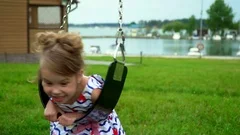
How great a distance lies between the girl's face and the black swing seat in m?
0.17

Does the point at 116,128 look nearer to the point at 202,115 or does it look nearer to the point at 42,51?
the point at 42,51

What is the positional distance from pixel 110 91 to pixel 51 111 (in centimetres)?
48

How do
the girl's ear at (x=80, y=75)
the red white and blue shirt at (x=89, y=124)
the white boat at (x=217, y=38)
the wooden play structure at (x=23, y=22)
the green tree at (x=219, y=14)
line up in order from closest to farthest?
the girl's ear at (x=80, y=75), the red white and blue shirt at (x=89, y=124), the wooden play structure at (x=23, y=22), the green tree at (x=219, y=14), the white boat at (x=217, y=38)

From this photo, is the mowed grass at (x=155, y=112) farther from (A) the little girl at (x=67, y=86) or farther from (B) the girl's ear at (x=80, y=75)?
(B) the girl's ear at (x=80, y=75)

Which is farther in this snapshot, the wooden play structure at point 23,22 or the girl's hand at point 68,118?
the wooden play structure at point 23,22

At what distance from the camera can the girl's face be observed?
243 cm

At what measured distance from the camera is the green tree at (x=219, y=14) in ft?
297

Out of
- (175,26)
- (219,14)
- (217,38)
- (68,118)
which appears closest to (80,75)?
(68,118)

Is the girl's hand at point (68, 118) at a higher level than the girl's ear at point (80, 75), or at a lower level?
lower

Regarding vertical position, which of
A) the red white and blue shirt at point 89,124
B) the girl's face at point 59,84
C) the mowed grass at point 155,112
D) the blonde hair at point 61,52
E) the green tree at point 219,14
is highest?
the green tree at point 219,14

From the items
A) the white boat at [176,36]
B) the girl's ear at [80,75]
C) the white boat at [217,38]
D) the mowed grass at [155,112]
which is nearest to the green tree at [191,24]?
the white boat at [217,38]

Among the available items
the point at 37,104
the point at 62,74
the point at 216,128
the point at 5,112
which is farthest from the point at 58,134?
the point at 37,104

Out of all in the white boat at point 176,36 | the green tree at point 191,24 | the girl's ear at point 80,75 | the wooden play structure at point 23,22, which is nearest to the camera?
the girl's ear at point 80,75

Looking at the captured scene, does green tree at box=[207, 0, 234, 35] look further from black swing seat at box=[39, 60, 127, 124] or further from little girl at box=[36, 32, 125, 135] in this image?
black swing seat at box=[39, 60, 127, 124]
